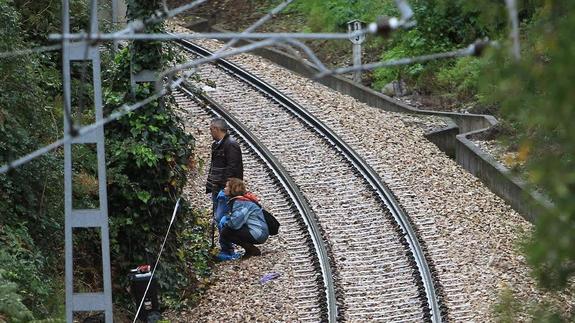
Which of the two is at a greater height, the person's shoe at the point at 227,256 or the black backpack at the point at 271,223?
the black backpack at the point at 271,223

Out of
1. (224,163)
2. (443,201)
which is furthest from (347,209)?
(224,163)

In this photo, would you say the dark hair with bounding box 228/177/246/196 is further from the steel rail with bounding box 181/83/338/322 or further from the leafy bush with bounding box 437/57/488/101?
the leafy bush with bounding box 437/57/488/101

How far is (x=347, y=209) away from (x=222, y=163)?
221cm

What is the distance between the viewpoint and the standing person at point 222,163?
15164mm

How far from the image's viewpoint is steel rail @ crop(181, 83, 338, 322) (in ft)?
45.0

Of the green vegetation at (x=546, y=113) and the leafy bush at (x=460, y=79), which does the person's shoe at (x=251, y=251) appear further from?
the leafy bush at (x=460, y=79)

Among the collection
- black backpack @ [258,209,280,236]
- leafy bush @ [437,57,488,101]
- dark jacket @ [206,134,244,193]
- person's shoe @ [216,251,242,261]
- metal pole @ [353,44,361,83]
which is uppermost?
metal pole @ [353,44,361,83]

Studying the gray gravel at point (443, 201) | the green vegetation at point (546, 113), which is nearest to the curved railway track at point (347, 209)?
the gray gravel at point (443, 201)

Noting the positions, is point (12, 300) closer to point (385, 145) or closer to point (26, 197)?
point (26, 197)

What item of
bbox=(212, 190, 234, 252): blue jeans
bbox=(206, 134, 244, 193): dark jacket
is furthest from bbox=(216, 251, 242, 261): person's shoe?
bbox=(206, 134, 244, 193): dark jacket

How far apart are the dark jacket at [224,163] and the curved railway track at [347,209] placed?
1523mm

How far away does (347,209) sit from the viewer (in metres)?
16.7

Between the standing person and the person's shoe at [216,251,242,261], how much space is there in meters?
0.29

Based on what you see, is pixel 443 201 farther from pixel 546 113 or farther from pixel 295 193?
pixel 546 113
